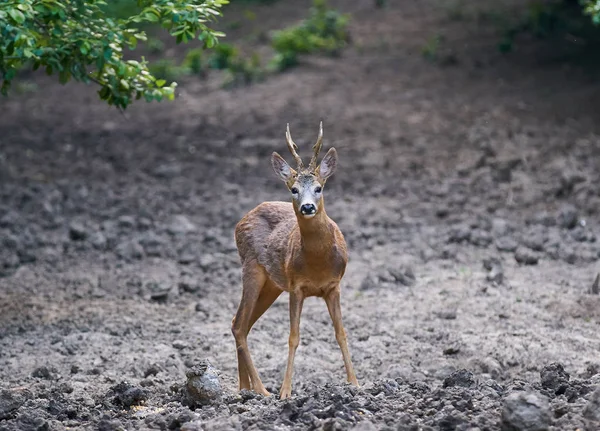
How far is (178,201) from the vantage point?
46.4 feet

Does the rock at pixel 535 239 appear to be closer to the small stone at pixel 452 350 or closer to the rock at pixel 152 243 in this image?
the small stone at pixel 452 350

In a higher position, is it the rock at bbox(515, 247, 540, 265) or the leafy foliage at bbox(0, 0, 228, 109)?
the leafy foliage at bbox(0, 0, 228, 109)

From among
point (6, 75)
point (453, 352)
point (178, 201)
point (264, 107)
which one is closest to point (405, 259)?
point (453, 352)

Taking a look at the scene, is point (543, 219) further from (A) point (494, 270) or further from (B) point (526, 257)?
(A) point (494, 270)

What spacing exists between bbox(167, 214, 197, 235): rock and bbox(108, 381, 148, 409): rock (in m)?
5.45

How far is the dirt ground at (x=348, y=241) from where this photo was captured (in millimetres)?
7094

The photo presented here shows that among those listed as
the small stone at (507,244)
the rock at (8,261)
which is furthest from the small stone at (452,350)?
the rock at (8,261)

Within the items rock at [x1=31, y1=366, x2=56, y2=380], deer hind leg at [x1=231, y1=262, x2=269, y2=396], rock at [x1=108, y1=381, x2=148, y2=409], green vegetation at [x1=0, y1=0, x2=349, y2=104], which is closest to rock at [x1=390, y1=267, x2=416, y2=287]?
deer hind leg at [x1=231, y1=262, x2=269, y2=396]

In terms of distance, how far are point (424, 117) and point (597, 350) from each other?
875 centimetres

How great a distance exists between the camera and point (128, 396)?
7336 millimetres

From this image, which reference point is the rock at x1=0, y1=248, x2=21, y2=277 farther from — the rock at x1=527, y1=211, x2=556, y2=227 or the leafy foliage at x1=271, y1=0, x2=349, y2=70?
the leafy foliage at x1=271, y1=0, x2=349, y2=70

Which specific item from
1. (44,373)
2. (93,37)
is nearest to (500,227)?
(93,37)

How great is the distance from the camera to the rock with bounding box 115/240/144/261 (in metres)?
12.1

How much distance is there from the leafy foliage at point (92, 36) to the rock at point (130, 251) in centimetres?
330
